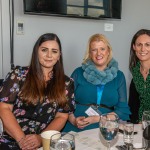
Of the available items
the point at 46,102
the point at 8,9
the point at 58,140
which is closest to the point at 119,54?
the point at 8,9

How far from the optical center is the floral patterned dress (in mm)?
1787

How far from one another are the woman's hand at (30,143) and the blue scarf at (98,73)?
71 centimetres

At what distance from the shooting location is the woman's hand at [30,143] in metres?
1.63

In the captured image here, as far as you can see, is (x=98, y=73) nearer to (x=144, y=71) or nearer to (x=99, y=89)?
(x=99, y=89)

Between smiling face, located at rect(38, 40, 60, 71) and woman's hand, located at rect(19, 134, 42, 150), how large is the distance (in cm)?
52

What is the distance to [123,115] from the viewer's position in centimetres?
209

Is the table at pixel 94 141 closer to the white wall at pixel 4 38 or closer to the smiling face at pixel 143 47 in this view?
the smiling face at pixel 143 47

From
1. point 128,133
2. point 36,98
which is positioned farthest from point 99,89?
point 128,133

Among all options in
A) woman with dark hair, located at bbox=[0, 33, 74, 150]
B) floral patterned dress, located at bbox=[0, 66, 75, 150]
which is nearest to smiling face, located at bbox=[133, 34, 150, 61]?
woman with dark hair, located at bbox=[0, 33, 74, 150]

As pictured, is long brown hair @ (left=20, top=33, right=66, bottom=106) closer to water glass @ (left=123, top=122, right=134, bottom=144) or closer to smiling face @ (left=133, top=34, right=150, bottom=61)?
water glass @ (left=123, top=122, right=134, bottom=144)

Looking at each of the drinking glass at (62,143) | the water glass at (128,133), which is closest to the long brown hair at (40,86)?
the water glass at (128,133)

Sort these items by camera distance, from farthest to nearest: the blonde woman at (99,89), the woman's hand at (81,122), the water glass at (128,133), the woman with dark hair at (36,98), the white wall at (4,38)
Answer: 1. the white wall at (4,38)
2. the blonde woman at (99,89)
3. the woman's hand at (81,122)
4. the woman with dark hair at (36,98)
5. the water glass at (128,133)

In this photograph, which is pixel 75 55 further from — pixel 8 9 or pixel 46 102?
pixel 46 102

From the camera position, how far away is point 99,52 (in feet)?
7.07
